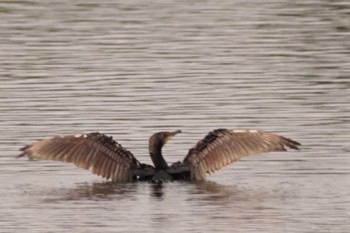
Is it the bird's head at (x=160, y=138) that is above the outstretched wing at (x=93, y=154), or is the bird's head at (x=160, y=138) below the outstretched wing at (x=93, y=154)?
above

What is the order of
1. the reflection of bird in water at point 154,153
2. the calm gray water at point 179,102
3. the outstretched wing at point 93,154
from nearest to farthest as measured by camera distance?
1. the calm gray water at point 179,102
2. the reflection of bird in water at point 154,153
3. the outstretched wing at point 93,154

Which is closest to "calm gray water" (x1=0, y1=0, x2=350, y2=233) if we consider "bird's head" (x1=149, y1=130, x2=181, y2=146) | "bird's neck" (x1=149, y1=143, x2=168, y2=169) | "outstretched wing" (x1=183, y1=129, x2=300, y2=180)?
"outstretched wing" (x1=183, y1=129, x2=300, y2=180)

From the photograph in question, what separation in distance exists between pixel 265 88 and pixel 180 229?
334 inches

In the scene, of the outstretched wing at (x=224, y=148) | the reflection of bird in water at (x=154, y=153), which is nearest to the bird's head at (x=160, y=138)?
the reflection of bird in water at (x=154, y=153)

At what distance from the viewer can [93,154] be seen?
19.4 metres

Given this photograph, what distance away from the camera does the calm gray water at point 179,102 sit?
677 inches

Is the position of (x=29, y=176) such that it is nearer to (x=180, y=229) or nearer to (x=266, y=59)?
(x=180, y=229)

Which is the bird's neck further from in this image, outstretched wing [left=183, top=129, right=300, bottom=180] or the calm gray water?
the calm gray water

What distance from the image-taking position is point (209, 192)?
722 inches

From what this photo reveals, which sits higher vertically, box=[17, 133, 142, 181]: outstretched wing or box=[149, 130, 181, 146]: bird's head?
box=[149, 130, 181, 146]: bird's head

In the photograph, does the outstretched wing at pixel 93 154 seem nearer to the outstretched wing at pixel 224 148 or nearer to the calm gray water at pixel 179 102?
the calm gray water at pixel 179 102

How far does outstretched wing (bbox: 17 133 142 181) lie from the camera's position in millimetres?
19266

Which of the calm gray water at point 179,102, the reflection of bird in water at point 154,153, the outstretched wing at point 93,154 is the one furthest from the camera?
the outstretched wing at point 93,154

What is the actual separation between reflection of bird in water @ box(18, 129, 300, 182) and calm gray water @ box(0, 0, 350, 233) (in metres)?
0.21
